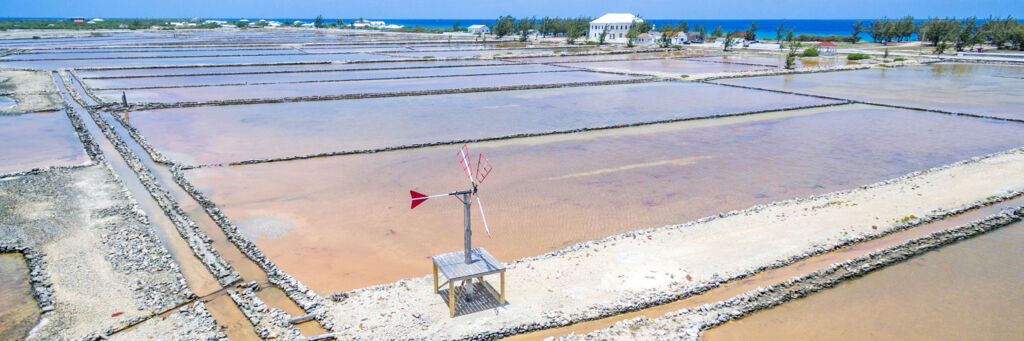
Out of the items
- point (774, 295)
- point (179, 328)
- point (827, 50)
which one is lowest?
point (179, 328)

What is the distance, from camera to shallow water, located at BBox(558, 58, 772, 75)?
140 ft

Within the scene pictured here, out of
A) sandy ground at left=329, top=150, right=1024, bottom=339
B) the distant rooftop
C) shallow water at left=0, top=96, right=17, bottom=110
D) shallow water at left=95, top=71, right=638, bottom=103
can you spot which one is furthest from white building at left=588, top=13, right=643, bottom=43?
sandy ground at left=329, top=150, right=1024, bottom=339

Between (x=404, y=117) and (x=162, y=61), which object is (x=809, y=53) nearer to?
(x=404, y=117)

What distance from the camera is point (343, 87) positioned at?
107ft

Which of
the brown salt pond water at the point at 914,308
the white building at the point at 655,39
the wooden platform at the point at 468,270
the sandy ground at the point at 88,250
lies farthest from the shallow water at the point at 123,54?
the brown salt pond water at the point at 914,308

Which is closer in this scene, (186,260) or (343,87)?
(186,260)

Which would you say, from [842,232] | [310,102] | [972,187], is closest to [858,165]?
[972,187]

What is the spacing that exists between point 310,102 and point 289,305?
20356 mm

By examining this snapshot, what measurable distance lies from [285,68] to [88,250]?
34268 mm

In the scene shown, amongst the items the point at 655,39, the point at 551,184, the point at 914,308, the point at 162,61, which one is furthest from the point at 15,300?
the point at 655,39

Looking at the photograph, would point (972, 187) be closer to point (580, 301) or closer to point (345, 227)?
point (580, 301)

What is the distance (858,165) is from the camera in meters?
16.3

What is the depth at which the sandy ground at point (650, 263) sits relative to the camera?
7809 millimetres

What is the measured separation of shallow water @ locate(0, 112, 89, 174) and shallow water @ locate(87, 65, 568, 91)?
9.59 m
